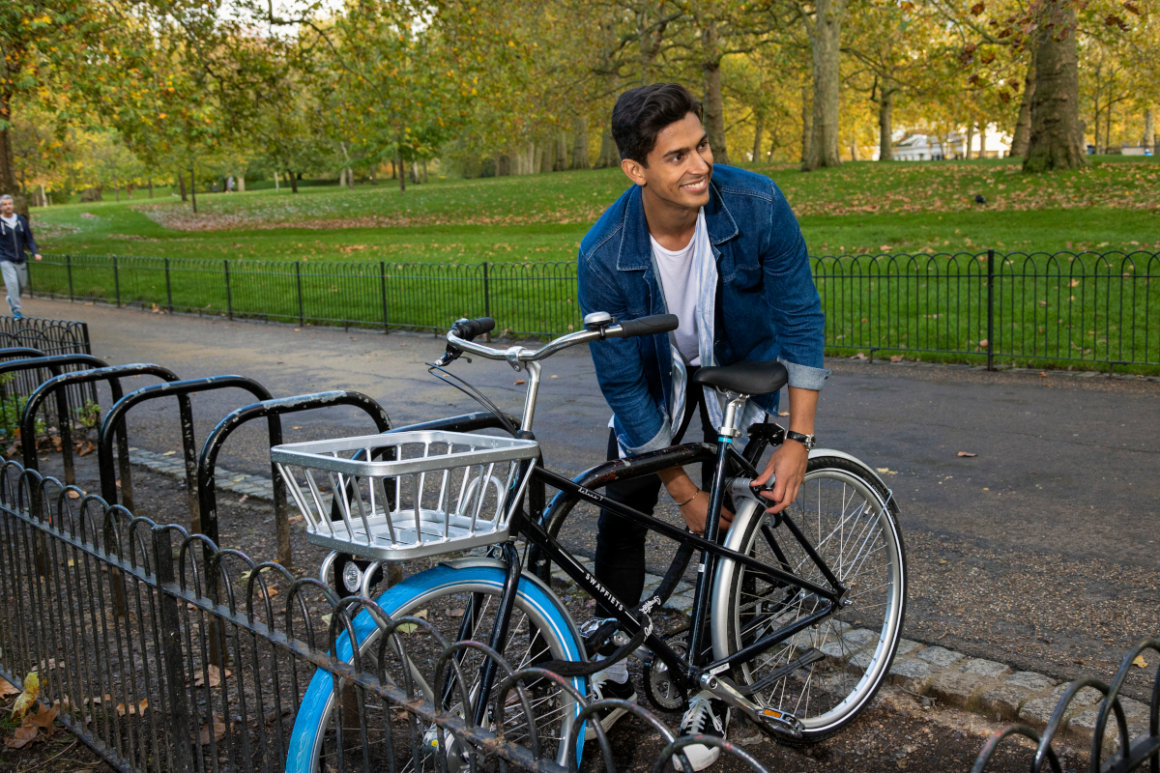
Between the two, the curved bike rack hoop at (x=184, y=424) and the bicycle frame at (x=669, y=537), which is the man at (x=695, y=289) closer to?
the bicycle frame at (x=669, y=537)

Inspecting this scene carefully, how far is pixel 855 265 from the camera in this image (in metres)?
15.6

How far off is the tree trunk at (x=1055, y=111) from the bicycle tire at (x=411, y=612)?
74.7ft

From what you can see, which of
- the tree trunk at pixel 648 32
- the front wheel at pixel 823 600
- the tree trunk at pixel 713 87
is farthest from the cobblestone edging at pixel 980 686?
the tree trunk at pixel 713 87

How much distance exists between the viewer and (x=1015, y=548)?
5.05 meters

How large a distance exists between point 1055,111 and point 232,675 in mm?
23860

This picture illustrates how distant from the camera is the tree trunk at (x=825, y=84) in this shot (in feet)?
105

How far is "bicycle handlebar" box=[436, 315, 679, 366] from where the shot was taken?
8.26 feet

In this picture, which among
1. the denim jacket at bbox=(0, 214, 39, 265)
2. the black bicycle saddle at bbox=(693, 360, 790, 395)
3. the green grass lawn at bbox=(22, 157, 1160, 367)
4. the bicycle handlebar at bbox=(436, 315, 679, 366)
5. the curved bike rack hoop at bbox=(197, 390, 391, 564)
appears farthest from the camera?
the denim jacket at bbox=(0, 214, 39, 265)

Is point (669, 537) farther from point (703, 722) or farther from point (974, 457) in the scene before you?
point (974, 457)

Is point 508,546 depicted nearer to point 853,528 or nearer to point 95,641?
point 853,528

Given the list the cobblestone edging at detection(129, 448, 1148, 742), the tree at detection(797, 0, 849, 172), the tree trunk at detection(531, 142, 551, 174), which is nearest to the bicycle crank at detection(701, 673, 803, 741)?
the cobblestone edging at detection(129, 448, 1148, 742)

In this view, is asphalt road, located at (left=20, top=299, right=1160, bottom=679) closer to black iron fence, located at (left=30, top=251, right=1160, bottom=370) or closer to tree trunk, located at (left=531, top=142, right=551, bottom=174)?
black iron fence, located at (left=30, top=251, right=1160, bottom=370)

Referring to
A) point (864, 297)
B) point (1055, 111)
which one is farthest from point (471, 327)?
point (1055, 111)

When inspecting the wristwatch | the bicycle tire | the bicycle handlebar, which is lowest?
the bicycle tire
